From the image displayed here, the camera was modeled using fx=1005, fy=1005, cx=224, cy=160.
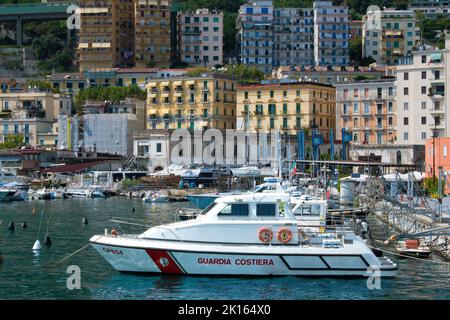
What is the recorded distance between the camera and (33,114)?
14012 cm

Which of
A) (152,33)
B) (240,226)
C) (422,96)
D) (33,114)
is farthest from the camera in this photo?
(152,33)

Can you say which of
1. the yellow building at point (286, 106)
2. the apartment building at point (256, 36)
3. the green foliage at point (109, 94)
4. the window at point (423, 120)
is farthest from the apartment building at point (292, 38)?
the window at point (423, 120)

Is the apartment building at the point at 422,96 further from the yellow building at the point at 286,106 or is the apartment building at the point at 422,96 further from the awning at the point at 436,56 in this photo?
the yellow building at the point at 286,106

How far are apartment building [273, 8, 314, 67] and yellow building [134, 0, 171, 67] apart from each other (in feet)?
68.8

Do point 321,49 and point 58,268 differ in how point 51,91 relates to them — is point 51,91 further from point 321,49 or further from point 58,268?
point 58,268

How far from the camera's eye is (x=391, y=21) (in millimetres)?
160875

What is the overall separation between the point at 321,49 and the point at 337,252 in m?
129

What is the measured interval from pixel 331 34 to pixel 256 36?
40.5 ft

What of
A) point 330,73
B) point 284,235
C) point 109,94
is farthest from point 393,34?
point 284,235

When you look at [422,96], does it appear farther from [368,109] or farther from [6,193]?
[6,193]

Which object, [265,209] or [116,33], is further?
[116,33]

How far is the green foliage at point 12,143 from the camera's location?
13488 cm

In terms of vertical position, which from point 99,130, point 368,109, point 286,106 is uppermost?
point 286,106
